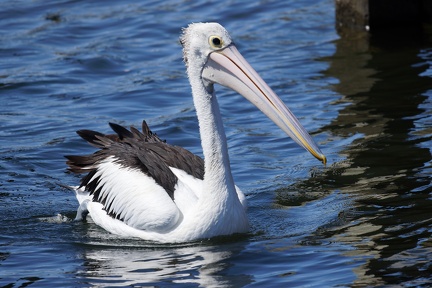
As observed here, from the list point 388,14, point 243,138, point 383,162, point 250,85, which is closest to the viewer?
point 250,85

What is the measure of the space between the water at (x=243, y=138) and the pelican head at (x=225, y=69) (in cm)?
88

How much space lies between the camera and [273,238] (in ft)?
20.0

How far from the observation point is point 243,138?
8.48 metres

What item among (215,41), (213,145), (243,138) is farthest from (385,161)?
(215,41)

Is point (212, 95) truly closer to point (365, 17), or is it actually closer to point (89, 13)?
point (365, 17)

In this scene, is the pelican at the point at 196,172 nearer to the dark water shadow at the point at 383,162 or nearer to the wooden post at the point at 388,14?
the dark water shadow at the point at 383,162

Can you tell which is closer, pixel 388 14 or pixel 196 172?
pixel 196 172

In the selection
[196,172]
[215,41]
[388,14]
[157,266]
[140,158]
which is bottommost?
[157,266]

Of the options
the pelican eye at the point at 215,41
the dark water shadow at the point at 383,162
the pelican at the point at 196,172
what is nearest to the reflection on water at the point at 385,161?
the dark water shadow at the point at 383,162

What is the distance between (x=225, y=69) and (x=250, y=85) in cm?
20

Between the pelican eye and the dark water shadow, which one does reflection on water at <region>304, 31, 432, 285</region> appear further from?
the pelican eye

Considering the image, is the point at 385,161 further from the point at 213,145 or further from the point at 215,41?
the point at 215,41

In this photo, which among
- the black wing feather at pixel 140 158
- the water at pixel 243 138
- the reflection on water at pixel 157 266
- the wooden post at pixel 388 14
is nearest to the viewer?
the reflection on water at pixel 157 266

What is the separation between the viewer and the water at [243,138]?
220 inches
